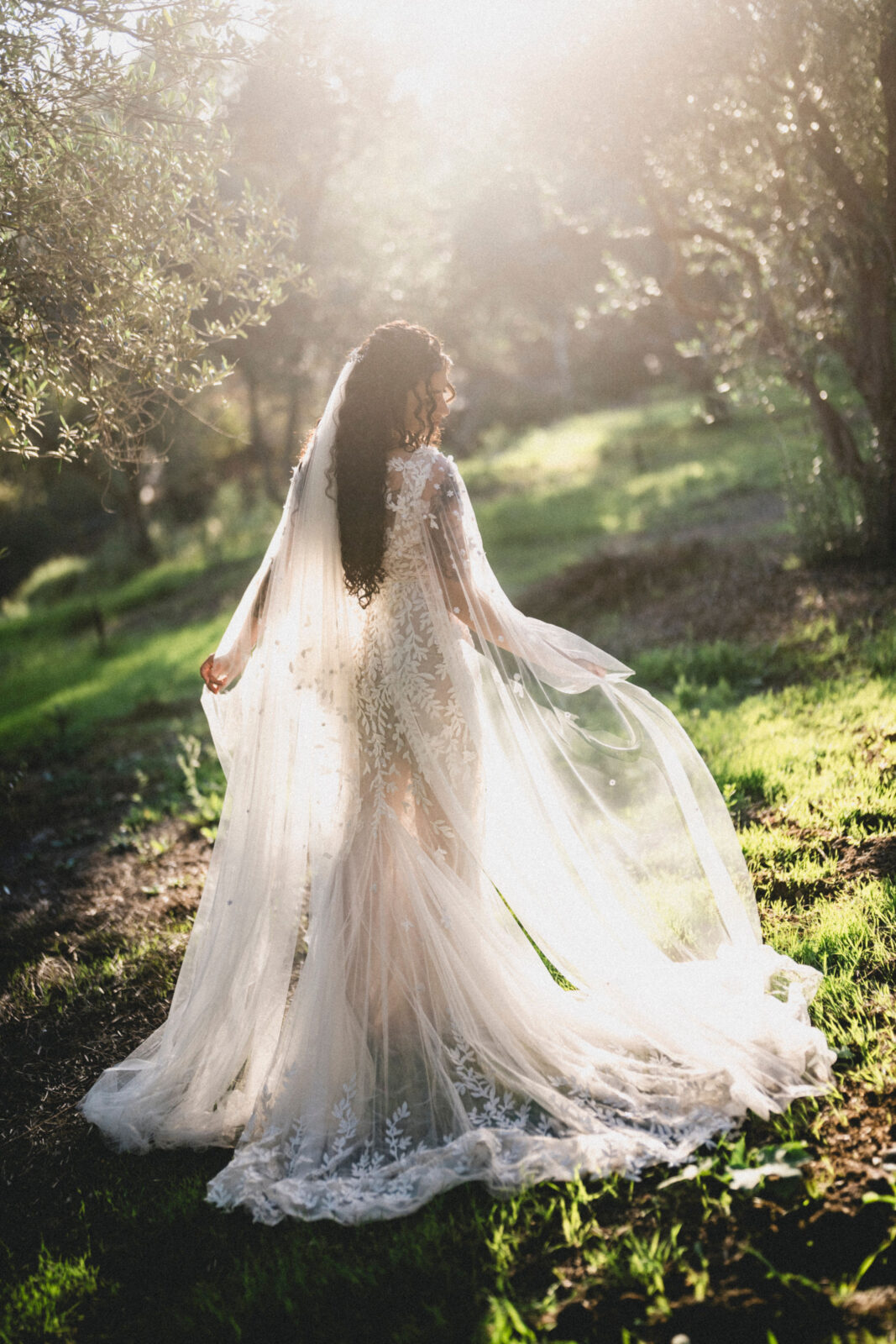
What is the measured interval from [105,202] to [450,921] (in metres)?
3.67

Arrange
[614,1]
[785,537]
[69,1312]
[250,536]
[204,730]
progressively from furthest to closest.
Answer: [250,536], [785,537], [204,730], [614,1], [69,1312]

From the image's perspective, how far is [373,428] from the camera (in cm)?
333

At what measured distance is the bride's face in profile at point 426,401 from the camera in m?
3.34

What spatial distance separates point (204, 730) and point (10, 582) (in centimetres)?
1983

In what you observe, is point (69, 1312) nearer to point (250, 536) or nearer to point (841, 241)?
point (841, 241)

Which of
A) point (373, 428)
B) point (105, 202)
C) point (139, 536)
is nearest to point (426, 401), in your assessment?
point (373, 428)

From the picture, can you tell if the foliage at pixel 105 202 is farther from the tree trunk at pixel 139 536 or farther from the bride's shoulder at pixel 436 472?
the tree trunk at pixel 139 536

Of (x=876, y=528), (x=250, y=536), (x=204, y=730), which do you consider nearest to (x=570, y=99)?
(x=876, y=528)

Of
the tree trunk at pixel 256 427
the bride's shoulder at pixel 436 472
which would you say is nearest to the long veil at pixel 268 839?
the bride's shoulder at pixel 436 472

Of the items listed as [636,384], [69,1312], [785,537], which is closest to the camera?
[69,1312]

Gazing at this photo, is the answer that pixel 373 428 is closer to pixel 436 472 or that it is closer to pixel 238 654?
pixel 436 472

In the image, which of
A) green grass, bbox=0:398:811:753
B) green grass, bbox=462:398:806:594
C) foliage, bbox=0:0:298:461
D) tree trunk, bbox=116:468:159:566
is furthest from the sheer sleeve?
tree trunk, bbox=116:468:159:566

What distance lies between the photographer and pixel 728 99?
23.1ft

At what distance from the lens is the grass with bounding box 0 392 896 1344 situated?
7.46 feet
